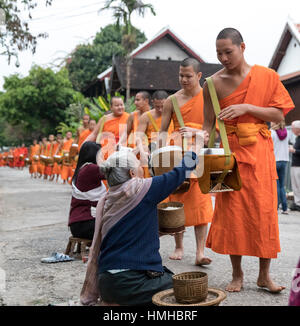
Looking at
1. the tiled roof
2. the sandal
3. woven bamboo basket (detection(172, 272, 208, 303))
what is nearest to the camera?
woven bamboo basket (detection(172, 272, 208, 303))

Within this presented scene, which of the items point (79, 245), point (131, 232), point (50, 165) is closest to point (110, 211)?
point (131, 232)

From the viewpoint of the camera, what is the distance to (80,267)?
5.16m

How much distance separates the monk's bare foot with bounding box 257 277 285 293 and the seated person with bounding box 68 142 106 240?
1.99m

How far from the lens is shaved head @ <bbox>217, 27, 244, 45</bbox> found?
13.0ft

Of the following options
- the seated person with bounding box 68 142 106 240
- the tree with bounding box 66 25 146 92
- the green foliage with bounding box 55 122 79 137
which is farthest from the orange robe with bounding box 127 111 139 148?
the tree with bounding box 66 25 146 92

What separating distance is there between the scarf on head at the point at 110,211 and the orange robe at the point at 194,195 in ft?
5.82

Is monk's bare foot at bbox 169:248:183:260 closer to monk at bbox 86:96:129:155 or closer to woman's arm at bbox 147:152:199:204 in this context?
woman's arm at bbox 147:152:199:204

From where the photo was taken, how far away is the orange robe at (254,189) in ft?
13.1

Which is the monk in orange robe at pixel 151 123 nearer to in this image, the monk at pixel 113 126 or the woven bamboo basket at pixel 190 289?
the monk at pixel 113 126

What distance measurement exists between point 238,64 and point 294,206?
6.42 metres

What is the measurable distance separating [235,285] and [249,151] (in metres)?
1.09

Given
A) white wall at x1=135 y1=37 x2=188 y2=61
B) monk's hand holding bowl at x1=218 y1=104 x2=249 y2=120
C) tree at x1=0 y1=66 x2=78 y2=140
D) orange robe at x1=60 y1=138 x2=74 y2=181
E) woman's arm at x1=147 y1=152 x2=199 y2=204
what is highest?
white wall at x1=135 y1=37 x2=188 y2=61

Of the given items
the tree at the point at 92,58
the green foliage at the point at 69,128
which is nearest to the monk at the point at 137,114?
the green foliage at the point at 69,128

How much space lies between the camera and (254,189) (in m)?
4.02
